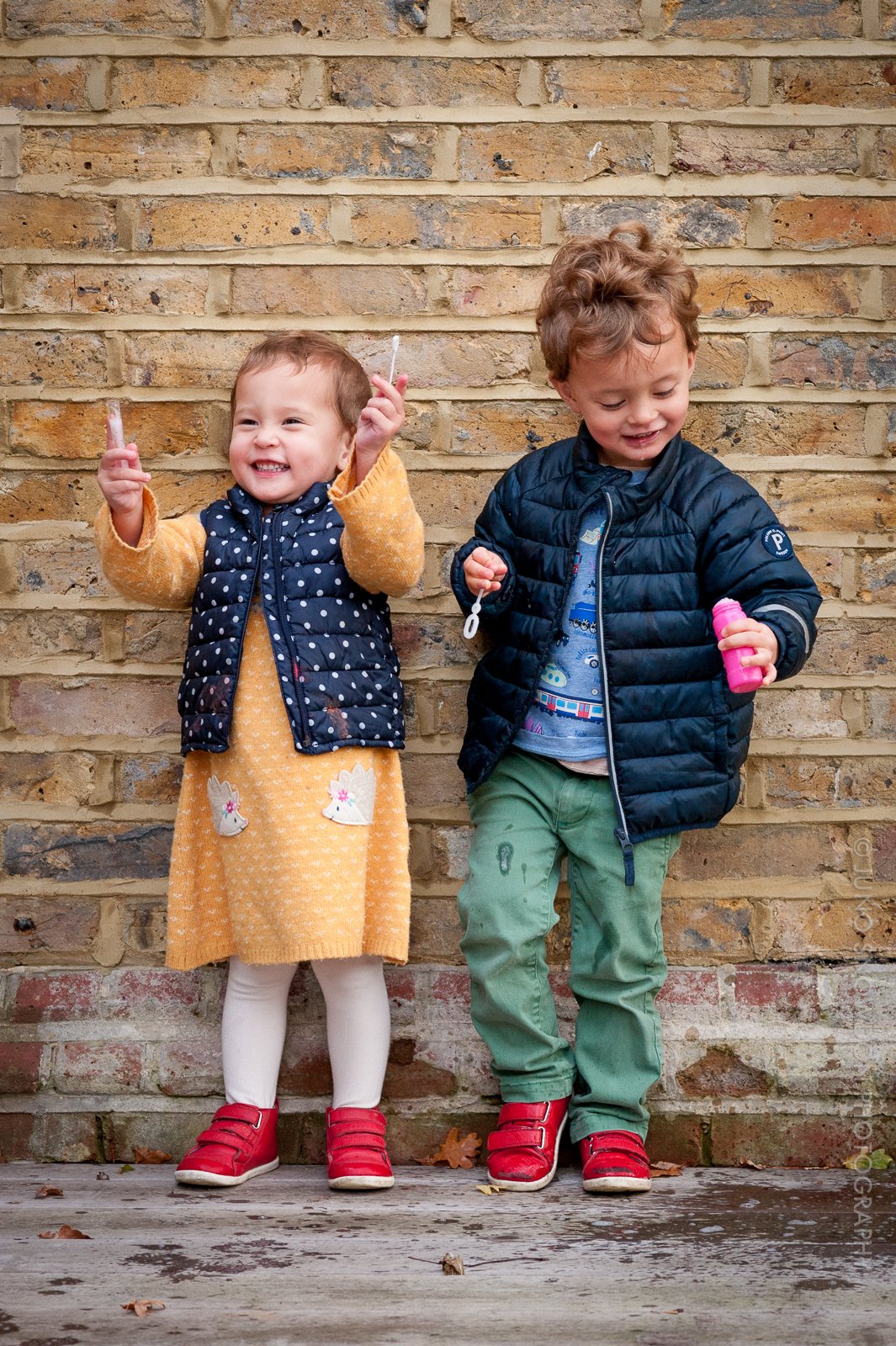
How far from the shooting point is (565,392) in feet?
8.58

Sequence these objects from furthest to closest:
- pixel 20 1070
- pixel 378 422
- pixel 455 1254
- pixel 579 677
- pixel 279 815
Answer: pixel 20 1070
pixel 579 677
pixel 279 815
pixel 378 422
pixel 455 1254

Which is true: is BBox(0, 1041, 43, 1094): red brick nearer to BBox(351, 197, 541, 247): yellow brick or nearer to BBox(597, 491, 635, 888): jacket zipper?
BBox(597, 491, 635, 888): jacket zipper

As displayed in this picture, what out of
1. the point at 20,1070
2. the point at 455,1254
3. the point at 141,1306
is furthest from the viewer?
the point at 20,1070

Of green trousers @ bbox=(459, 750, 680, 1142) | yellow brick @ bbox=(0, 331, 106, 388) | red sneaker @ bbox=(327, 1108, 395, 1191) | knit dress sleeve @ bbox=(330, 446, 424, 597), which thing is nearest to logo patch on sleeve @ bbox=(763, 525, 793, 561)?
green trousers @ bbox=(459, 750, 680, 1142)

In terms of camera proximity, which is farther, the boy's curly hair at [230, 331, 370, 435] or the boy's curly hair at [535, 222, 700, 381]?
the boy's curly hair at [230, 331, 370, 435]

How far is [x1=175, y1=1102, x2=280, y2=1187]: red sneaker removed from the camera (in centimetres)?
253

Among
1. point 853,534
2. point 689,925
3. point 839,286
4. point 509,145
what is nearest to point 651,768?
point 689,925

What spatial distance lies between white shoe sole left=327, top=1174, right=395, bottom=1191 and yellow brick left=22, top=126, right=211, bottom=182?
84.4 inches

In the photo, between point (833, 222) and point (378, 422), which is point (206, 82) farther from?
point (833, 222)

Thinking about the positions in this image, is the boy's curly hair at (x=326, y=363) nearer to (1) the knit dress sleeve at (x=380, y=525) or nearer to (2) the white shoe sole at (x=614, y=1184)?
(1) the knit dress sleeve at (x=380, y=525)

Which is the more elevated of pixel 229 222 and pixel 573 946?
pixel 229 222

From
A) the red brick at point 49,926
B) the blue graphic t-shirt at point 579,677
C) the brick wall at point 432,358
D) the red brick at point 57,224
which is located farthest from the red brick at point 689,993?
the red brick at point 57,224

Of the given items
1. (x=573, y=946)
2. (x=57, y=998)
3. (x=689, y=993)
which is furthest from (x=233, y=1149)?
(x=689, y=993)

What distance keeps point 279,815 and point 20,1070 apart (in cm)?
91
